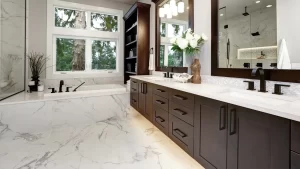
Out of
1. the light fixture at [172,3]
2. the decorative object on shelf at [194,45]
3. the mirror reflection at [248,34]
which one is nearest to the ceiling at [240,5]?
the mirror reflection at [248,34]

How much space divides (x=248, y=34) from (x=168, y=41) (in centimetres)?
149

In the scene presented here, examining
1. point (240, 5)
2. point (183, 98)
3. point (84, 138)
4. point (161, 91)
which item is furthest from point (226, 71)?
point (84, 138)

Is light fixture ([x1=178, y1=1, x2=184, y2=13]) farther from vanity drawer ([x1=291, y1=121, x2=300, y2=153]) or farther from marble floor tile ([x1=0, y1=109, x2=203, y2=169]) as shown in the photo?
vanity drawer ([x1=291, y1=121, x2=300, y2=153])

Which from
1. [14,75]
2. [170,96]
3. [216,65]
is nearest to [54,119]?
[14,75]

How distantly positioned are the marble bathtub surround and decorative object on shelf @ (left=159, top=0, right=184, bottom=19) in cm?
177

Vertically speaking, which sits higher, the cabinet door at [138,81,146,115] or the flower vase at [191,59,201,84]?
the flower vase at [191,59,201,84]

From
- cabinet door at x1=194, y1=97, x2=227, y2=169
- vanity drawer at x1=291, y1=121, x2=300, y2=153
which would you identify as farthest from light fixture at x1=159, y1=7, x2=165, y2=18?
vanity drawer at x1=291, y1=121, x2=300, y2=153

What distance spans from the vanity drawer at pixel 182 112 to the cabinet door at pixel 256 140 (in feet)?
1.47

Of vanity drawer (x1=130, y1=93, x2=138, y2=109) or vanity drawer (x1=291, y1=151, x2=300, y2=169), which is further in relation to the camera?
vanity drawer (x1=130, y1=93, x2=138, y2=109)

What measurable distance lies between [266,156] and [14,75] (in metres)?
4.13

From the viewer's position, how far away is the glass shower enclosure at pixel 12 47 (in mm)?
2746

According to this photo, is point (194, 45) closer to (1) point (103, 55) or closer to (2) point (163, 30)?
Result: (2) point (163, 30)

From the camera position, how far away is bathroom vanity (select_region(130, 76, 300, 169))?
84cm

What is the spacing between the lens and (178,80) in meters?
2.26
